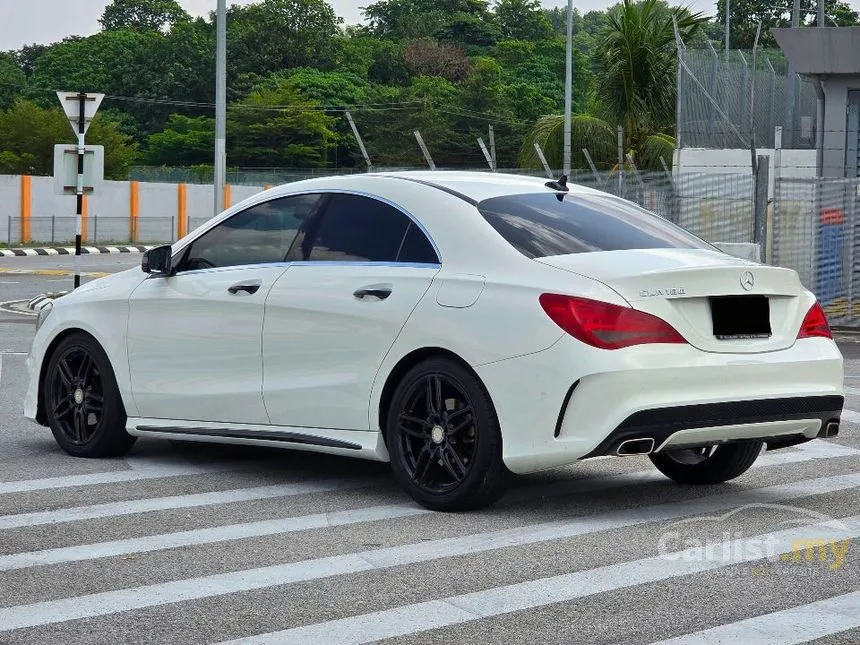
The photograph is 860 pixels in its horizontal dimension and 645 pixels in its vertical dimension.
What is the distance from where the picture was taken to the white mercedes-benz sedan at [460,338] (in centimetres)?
667

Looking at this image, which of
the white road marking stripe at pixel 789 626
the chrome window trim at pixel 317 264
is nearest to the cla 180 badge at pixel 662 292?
the chrome window trim at pixel 317 264

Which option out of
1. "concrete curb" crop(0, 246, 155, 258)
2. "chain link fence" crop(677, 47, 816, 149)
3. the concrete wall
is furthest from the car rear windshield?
the concrete wall

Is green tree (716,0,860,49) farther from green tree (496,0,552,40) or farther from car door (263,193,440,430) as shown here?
car door (263,193,440,430)

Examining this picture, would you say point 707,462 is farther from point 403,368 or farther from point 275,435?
point 275,435

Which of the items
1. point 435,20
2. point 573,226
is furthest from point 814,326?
point 435,20

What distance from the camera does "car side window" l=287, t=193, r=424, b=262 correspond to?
24.7 feet

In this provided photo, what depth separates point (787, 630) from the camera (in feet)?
16.3

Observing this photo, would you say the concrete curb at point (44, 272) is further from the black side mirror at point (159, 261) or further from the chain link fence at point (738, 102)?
the black side mirror at point (159, 261)

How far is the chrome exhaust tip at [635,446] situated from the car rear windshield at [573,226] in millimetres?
944

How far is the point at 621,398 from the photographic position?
656cm

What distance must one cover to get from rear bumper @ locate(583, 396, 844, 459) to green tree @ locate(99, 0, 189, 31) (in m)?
121

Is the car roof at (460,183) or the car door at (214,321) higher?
the car roof at (460,183)

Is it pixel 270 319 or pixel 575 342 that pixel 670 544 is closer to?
pixel 575 342

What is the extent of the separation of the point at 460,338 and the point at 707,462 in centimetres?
167
